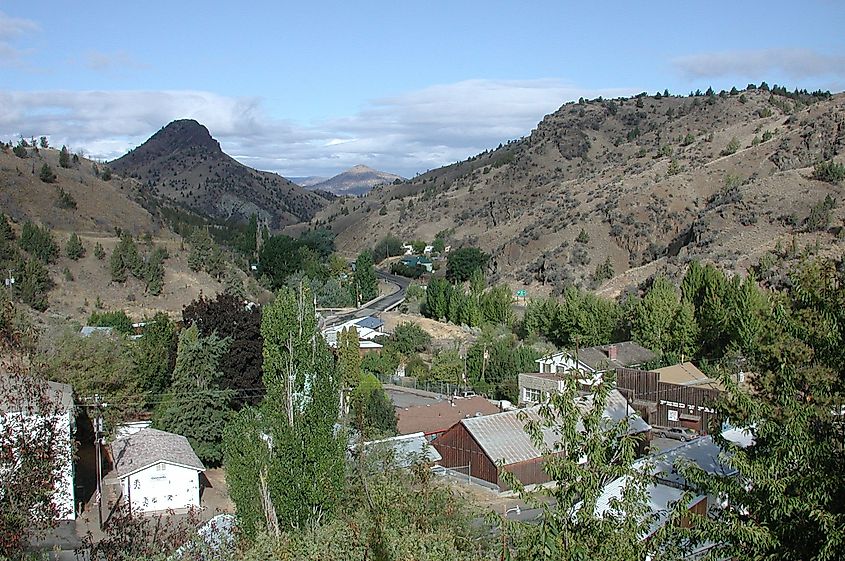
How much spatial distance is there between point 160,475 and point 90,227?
5112cm

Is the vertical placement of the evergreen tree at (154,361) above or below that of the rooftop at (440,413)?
above

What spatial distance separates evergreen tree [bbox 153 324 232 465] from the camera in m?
29.1

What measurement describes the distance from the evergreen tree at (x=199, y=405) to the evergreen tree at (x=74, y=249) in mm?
33670

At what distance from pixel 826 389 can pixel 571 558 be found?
5037 millimetres

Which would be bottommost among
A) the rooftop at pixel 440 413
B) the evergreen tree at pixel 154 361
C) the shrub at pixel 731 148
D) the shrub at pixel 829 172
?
the rooftop at pixel 440 413

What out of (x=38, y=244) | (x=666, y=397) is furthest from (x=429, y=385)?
(x=38, y=244)

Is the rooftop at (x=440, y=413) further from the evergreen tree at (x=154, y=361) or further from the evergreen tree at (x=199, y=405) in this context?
the evergreen tree at (x=154, y=361)

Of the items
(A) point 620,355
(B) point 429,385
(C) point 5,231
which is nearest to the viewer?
(A) point 620,355

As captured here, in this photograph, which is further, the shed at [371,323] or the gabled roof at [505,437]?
the shed at [371,323]

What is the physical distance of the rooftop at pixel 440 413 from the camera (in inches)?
1291

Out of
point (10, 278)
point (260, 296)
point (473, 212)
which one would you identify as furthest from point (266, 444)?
point (473, 212)

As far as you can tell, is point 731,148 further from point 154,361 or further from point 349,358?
point 154,361

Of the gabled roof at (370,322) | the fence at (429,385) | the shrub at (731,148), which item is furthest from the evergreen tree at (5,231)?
the shrub at (731,148)

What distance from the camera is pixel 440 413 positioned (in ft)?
113
